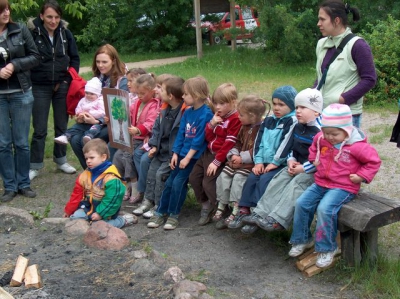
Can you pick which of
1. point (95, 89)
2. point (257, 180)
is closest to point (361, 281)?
point (257, 180)

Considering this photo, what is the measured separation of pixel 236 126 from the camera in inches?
220

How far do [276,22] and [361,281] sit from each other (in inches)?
474

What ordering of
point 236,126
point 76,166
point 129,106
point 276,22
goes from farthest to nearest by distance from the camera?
1. point 276,22
2. point 76,166
3. point 129,106
4. point 236,126

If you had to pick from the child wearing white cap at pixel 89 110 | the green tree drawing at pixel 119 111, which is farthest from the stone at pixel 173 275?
the child wearing white cap at pixel 89 110

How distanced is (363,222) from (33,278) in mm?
2434

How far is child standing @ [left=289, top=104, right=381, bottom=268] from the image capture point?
4.41 meters

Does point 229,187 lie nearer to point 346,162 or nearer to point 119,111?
point 346,162

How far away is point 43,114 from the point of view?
7520 mm

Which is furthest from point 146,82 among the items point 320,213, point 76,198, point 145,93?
point 320,213

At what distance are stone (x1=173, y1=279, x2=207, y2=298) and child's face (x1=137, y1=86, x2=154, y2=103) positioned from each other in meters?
2.83

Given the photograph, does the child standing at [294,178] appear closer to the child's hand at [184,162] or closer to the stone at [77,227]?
the child's hand at [184,162]

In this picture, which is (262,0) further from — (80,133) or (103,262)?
(103,262)

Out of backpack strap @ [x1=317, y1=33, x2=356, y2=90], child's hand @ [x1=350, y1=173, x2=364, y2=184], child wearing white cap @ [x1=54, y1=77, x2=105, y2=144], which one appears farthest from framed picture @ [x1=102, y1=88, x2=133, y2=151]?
child's hand @ [x1=350, y1=173, x2=364, y2=184]

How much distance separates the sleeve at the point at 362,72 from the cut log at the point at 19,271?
2.96 meters
